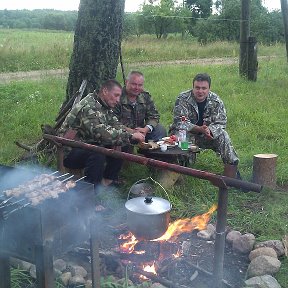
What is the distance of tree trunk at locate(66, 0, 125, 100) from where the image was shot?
6.88 metres

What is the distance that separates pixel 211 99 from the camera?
6340mm

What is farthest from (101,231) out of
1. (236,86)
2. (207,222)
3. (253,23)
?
(253,23)

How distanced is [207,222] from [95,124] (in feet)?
5.73

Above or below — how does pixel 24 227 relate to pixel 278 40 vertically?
below

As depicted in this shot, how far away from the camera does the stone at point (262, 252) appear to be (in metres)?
4.12

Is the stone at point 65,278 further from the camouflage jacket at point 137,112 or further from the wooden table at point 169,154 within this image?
the camouflage jacket at point 137,112

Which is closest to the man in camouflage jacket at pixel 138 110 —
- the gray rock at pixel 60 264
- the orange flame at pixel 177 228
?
the orange flame at pixel 177 228

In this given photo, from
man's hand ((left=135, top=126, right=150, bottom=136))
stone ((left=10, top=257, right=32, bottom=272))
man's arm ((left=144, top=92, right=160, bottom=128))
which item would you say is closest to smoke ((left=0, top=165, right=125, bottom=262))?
stone ((left=10, top=257, right=32, bottom=272))

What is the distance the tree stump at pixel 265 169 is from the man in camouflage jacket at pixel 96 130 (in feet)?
5.13

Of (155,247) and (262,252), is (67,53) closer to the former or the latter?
(155,247)

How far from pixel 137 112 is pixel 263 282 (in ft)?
10.9

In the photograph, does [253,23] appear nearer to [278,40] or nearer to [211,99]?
[278,40]

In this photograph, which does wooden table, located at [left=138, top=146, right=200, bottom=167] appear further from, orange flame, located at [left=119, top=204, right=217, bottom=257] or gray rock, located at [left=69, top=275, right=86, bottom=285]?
gray rock, located at [left=69, top=275, right=86, bottom=285]

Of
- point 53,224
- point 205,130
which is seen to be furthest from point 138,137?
point 53,224
